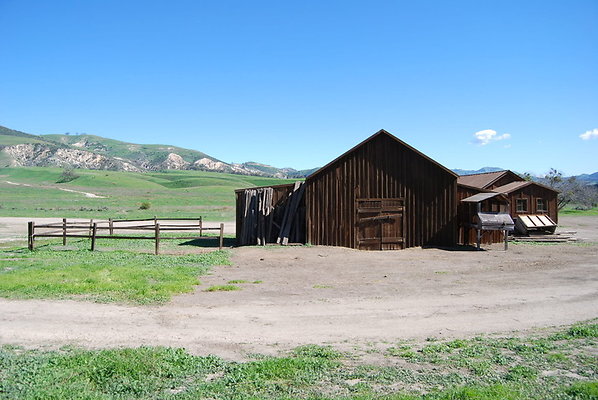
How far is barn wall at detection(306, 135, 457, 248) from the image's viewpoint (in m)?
25.6

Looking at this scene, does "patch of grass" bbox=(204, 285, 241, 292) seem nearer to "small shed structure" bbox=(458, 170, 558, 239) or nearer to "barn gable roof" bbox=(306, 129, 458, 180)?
"barn gable roof" bbox=(306, 129, 458, 180)

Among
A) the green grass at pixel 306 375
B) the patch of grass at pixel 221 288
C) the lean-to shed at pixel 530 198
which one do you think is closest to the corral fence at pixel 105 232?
the patch of grass at pixel 221 288

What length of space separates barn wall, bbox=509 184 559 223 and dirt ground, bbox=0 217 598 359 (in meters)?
13.6

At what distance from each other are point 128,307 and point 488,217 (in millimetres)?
20552

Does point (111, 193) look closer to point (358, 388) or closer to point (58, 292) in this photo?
point (58, 292)

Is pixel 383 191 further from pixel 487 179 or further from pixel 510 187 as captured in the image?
pixel 487 179

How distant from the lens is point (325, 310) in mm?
11828

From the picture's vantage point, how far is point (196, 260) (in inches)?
784

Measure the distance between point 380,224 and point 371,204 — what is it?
1.30m

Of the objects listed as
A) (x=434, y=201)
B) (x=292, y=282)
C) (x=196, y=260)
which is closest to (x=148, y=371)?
(x=292, y=282)

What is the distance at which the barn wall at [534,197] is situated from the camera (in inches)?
1276

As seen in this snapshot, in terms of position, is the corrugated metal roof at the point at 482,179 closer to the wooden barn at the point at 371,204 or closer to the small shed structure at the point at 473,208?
the small shed structure at the point at 473,208

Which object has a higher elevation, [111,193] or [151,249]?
[111,193]

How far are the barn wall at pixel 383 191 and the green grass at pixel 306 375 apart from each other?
1701 centimetres
